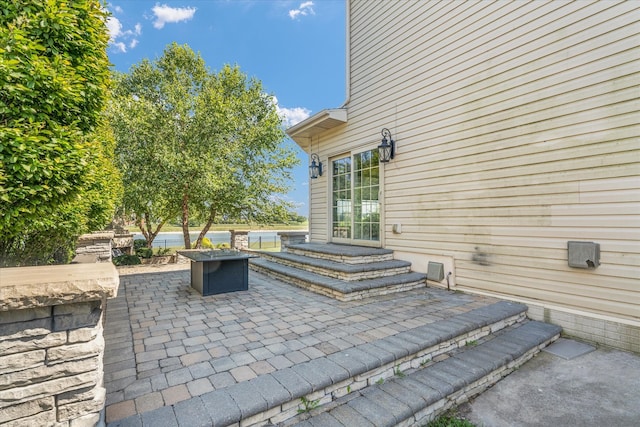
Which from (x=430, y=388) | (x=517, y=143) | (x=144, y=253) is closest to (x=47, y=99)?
(x=430, y=388)

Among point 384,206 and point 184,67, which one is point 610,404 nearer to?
point 384,206

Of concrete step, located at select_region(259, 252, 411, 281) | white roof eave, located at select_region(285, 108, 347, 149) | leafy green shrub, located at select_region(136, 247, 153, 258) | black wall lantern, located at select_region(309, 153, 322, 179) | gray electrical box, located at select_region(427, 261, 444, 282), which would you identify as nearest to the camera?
concrete step, located at select_region(259, 252, 411, 281)

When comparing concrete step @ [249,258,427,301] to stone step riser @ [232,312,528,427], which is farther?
concrete step @ [249,258,427,301]

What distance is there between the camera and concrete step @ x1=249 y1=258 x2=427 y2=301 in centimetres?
418

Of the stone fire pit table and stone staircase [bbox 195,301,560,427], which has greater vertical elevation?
the stone fire pit table

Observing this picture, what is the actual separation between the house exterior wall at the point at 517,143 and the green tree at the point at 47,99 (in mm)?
4400

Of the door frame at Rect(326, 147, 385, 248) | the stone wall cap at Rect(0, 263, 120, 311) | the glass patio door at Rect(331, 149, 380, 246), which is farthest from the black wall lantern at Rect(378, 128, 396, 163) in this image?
the stone wall cap at Rect(0, 263, 120, 311)

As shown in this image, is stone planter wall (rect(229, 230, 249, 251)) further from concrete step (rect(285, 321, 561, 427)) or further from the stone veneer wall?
the stone veneer wall

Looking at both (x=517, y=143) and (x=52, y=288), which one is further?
(x=517, y=143)

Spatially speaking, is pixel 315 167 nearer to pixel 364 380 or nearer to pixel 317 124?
pixel 317 124

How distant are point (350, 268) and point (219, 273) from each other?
196 cm

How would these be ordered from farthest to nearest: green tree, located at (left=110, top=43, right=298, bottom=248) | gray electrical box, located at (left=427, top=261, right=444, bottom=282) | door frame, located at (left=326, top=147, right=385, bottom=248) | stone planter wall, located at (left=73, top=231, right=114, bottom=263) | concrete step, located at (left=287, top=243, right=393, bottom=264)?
green tree, located at (left=110, top=43, right=298, bottom=248)
stone planter wall, located at (left=73, top=231, right=114, bottom=263)
door frame, located at (left=326, top=147, right=385, bottom=248)
concrete step, located at (left=287, top=243, right=393, bottom=264)
gray electrical box, located at (left=427, top=261, right=444, bottom=282)

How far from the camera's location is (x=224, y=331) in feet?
10.00

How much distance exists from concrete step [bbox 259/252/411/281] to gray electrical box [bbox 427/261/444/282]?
1.22ft
